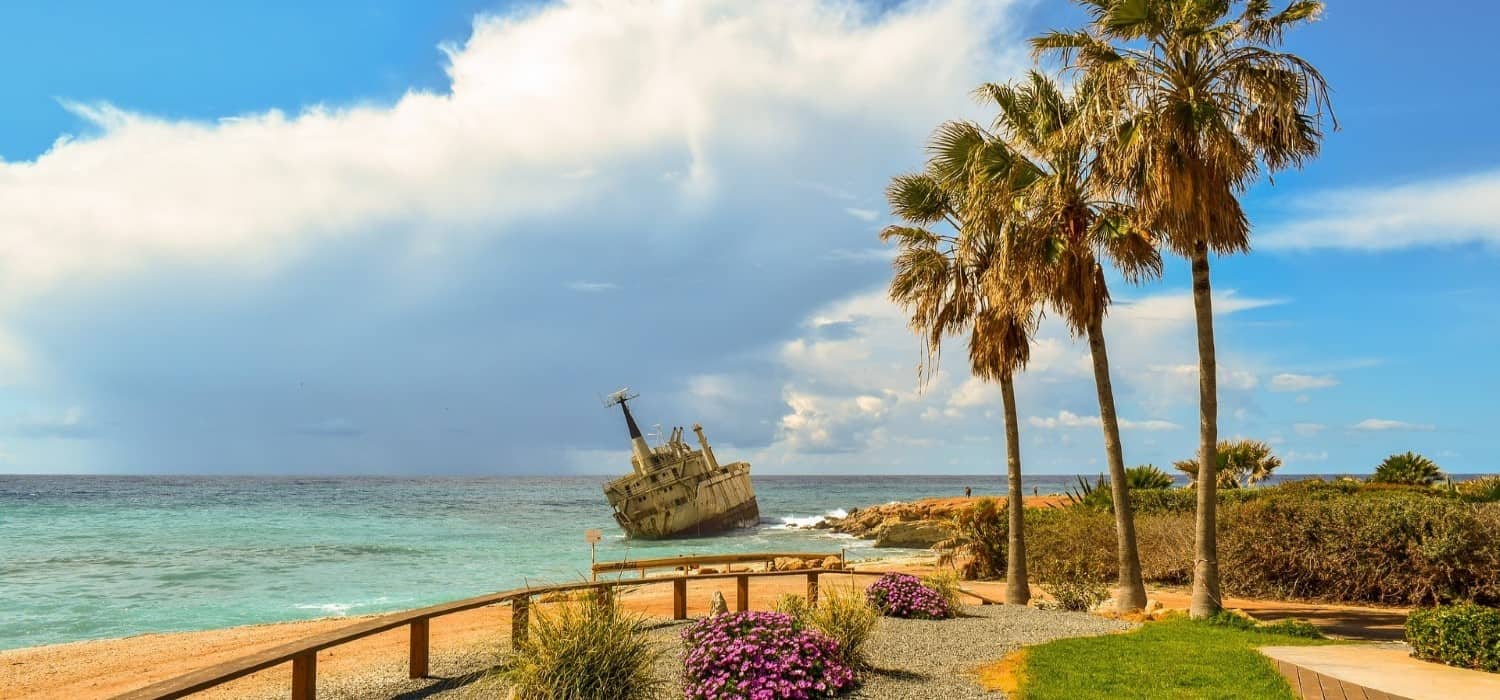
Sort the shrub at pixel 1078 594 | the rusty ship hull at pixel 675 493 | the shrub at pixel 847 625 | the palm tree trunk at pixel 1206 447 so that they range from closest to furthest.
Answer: the shrub at pixel 847 625 → the palm tree trunk at pixel 1206 447 → the shrub at pixel 1078 594 → the rusty ship hull at pixel 675 493

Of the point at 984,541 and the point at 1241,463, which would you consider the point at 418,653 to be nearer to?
the point at 984,541

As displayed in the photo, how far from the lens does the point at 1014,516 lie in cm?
1677

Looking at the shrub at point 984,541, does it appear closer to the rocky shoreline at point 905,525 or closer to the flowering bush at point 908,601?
the flowering bush at point 908,601

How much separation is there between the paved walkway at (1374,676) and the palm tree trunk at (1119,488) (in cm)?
419

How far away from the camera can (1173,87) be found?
1280 centimetres

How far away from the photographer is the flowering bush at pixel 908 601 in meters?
13.5

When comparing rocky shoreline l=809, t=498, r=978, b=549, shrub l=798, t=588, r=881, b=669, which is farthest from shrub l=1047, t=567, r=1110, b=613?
rocky shoreline l=809, t=498, r=978, b=549

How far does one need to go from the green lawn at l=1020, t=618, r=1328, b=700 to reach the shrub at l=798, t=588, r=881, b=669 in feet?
5.54

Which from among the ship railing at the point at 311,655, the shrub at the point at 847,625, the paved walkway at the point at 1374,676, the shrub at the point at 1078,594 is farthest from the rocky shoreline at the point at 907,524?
the ship railing at the point at 311,655

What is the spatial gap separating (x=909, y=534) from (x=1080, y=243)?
3340 cm

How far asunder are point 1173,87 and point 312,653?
13.6 metres

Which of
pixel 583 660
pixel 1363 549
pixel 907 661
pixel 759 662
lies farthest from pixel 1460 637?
pixel 583 660

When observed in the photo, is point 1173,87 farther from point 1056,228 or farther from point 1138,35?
point 1056,228

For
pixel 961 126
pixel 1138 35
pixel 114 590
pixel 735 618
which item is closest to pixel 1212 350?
pixel 1138 35
